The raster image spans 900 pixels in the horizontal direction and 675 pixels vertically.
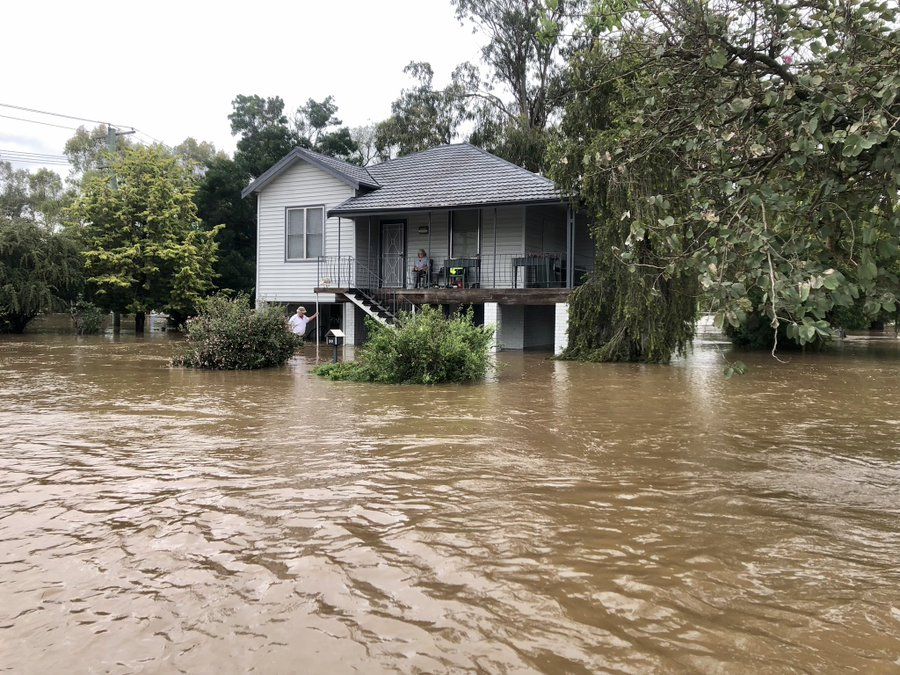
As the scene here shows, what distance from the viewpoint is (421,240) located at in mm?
23562

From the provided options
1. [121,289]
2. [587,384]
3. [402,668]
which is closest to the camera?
[402,668]

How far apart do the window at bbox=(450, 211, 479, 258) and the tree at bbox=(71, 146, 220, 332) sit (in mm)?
12797

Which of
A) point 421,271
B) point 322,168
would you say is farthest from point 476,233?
point 322,168

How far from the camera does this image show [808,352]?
22547 mm

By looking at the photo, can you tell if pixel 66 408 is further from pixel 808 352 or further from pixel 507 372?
pixel 808 352

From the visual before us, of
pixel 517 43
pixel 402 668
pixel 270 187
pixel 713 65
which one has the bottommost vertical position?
pixel 402 668

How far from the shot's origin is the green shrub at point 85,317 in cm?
2886

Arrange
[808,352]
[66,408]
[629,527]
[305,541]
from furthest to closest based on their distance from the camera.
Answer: [808,352]
[66,408]
[629,527]
[305,541]

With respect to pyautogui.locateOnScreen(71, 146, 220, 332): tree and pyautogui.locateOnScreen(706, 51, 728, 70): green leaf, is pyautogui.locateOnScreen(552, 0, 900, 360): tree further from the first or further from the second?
pyautogui.locateOnScreen(71, 146, 220, 332): tree

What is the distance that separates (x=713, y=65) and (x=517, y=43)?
3322 cm

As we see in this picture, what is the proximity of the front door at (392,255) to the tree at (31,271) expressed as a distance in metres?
13.3

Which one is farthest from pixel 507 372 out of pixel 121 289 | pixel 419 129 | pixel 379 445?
pixel 419 129

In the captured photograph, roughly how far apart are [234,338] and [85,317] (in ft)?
58.4

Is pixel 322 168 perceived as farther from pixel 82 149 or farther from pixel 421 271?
pixel 82 149
